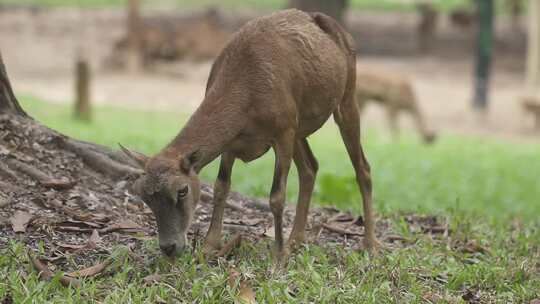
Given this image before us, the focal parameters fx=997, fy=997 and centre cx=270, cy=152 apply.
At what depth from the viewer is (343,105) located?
6.55 meters

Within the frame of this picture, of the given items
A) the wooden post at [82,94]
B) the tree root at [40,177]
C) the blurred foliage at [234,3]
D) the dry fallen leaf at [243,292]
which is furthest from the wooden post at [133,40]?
the dry fallen leaf at [243,292]

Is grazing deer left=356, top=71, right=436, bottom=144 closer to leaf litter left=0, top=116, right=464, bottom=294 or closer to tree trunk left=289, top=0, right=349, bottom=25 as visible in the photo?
tree trunk left=289, top=0, right=349, bottom=25

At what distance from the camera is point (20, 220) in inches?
237

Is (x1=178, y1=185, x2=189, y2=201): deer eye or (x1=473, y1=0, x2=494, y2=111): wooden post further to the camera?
(x1=473, y1=0, x2=494, y2=111): wooden post

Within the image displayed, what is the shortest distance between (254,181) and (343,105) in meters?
4.18

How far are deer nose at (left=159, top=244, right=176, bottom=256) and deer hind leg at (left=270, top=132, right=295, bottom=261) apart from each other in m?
0.79

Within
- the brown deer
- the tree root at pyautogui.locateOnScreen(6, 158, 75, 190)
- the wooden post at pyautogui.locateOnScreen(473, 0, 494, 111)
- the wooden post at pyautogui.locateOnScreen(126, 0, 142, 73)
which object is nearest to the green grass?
the wooden post at pyautogui.locateOnScreen(126, 0, 142, 73)

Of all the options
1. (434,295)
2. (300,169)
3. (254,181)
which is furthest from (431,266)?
(254,181)

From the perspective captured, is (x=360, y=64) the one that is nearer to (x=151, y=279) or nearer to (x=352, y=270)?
(x=352, y=270)

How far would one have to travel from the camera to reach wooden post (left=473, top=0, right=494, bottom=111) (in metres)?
24.2

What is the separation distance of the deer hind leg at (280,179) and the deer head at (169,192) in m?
0.64

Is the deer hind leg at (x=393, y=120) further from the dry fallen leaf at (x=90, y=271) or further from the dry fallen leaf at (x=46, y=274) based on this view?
the dry fallen leaf at (x=46, y=274)

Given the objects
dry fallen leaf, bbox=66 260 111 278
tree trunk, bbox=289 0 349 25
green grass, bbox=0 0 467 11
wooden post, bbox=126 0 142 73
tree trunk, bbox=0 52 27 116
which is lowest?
green grass, bbox=0 0 467 11

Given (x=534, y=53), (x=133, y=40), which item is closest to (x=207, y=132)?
(x=534, y=53)
